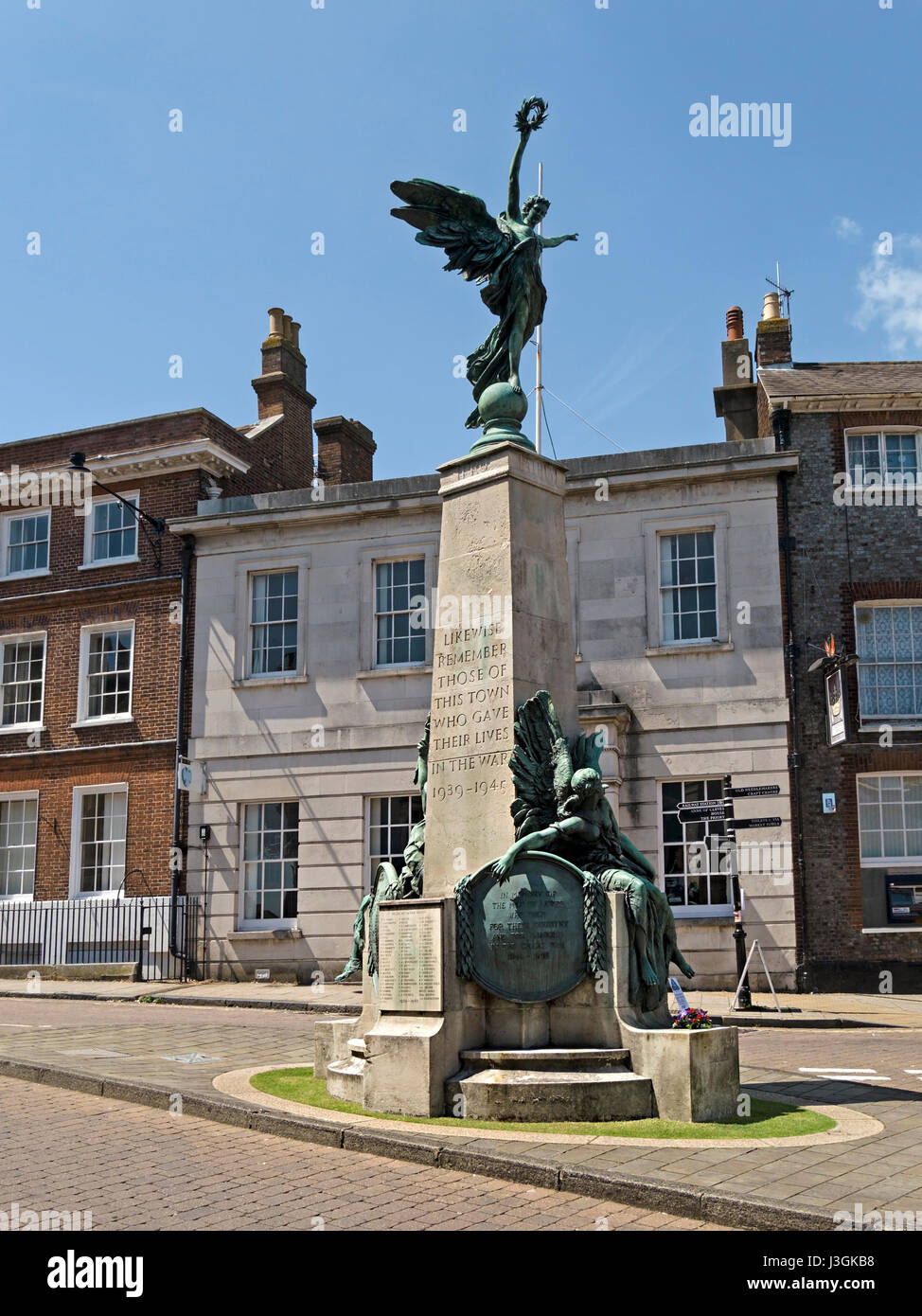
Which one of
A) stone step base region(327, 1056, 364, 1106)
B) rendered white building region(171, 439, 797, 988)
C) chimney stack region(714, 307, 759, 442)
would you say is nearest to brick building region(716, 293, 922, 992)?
rendered white building region(171, 439, 797, 988)

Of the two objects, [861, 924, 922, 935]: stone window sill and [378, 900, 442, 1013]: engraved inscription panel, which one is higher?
[378, 900, 442, 1013]: engraved inscription panel

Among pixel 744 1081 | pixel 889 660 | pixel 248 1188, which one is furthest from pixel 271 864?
pixel 248 1188

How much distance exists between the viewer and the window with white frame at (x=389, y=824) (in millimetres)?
22016

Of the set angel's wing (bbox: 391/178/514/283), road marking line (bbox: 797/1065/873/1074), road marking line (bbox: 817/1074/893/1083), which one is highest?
angel's wing (bbox: 391/178/514/283)

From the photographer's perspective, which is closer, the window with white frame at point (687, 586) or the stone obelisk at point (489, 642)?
the stone obelisk at point (489, 642)

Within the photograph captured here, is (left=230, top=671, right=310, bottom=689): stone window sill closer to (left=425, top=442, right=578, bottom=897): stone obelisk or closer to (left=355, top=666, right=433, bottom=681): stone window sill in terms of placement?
(left=355, top=666, right=433, bottom=681): stone window sill

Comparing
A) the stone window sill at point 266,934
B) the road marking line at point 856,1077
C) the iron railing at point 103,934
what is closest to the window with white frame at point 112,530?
the iron railing at point 103,934

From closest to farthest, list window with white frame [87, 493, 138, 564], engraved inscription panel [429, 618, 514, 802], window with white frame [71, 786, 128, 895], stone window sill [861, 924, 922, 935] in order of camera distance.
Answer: engraved inscription panel [429, 618, 514, 802], stone window sill [861, 924, 922, 935], window with white frame [71, 786, 128, 895], window with white frame [87, 493, 138, 564]

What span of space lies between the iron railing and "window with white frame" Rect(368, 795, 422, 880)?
3.46 meters

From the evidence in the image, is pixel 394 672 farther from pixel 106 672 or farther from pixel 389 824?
pixel 106 672

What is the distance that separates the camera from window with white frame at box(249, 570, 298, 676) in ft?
76.7

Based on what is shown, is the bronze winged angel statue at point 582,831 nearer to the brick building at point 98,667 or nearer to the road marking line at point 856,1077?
the road marking line at point 856,1077

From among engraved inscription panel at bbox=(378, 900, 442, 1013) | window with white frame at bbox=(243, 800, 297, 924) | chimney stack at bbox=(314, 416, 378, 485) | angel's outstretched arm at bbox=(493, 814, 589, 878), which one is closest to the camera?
engraved inscription panel at bbox=(378, 900, 442, 1013)

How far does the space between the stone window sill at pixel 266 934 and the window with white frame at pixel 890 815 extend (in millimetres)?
9549
